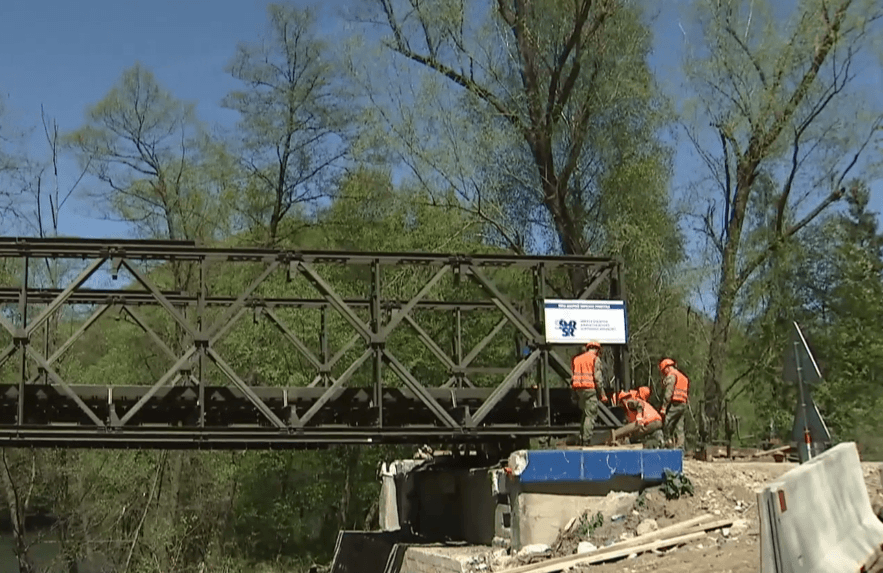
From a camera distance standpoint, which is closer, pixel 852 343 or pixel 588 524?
pixel 588 524

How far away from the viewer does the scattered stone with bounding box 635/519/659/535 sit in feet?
45.3

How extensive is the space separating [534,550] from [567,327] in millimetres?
4100

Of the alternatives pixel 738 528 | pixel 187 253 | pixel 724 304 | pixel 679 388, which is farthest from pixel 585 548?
pixel 724 304

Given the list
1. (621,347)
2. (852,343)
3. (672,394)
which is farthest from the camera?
(852,343)

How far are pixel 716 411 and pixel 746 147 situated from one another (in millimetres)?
7742

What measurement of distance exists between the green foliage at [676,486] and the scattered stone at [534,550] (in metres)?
1.92

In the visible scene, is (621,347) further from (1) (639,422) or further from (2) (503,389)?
(2) (503,389)

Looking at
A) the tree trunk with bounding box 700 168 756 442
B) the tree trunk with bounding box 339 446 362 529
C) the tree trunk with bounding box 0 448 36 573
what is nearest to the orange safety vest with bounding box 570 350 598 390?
the tree trunk with bounding box 700 168 756 442

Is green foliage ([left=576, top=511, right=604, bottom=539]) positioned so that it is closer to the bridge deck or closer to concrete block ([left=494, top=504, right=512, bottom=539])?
concrete block ([left=494, top=504, right=512, bottom=539])

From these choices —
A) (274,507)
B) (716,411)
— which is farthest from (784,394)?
(274,507)

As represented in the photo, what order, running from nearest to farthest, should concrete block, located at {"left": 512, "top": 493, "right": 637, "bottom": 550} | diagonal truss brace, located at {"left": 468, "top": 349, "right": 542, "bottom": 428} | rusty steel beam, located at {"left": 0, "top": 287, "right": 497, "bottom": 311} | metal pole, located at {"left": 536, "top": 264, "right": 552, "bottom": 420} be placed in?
concrete block, located at {"left": 512, "top": 493, "right": 637, "bottom": 550} → diagonal truss brace, located at {"left": 468, "top": 349, "right": 542, "bottom": 428} → metal pole, located at {"left": 536, "top": 264, "right": 552, "bottom": 420} → rusty steel beam, located at {"left": 0, "top": 287, "right": 497, "bottom": 311}

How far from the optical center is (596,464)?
49.4 ft

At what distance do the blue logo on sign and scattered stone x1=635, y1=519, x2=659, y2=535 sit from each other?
3932 mm

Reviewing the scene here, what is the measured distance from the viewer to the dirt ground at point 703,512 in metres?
11.9
